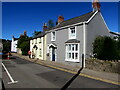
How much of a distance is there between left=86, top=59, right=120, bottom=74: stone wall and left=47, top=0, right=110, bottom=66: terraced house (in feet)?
3.72

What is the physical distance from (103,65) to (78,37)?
471 centimetres

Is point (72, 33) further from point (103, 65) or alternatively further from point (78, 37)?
point (103, 65)

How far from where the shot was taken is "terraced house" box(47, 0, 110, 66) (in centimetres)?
1220

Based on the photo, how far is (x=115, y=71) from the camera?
9.16m

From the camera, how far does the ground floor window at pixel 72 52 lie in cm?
1283

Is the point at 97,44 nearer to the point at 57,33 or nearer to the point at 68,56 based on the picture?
the point at 68,56

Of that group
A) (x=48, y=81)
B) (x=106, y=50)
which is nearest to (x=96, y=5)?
(x=106, y=50)

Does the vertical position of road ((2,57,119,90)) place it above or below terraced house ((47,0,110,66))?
below

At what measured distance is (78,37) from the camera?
12859 millimetres

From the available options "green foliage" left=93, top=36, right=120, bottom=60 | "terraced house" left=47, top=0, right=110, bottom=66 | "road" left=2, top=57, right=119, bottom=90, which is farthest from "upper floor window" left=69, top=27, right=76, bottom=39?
"road" left=2, top=57, right=119, bottom=90

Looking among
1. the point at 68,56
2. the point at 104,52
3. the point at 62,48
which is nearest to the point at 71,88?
the point at 104,52

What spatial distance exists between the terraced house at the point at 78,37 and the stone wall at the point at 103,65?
1.13m

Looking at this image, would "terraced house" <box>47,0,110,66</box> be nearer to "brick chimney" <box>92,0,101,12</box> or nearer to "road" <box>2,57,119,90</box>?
"brick chimney" <box>92,0,101,12</box>

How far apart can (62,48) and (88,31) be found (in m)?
4.68
